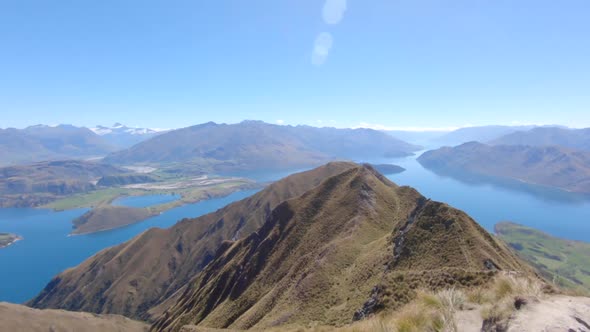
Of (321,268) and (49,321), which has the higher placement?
(321,268)

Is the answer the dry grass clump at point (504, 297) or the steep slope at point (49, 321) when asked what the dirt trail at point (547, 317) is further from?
the steep slope at point (49, 321)

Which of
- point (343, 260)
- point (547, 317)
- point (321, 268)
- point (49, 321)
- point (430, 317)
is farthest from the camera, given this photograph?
point (49, 321)

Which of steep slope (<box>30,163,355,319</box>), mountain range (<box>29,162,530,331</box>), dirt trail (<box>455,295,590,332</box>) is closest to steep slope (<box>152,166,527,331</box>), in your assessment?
mountain range (<box>29,162,530,331</box>)

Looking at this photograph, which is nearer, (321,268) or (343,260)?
(321,268)

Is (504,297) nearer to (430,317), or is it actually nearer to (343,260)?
(430,317)

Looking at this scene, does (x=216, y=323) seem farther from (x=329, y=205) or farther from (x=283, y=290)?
(x=329, y=205)

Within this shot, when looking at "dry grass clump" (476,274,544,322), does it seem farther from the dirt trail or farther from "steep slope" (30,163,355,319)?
"steep slope" (30,163,355,319)

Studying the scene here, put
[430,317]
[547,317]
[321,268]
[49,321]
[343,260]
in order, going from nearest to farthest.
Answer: [547,317]
[430,317]
[321,268]
[343,260]
[49,321]

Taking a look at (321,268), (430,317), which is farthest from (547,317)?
(321,268)

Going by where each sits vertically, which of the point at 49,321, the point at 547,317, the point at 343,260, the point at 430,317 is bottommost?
the point at 49,321
